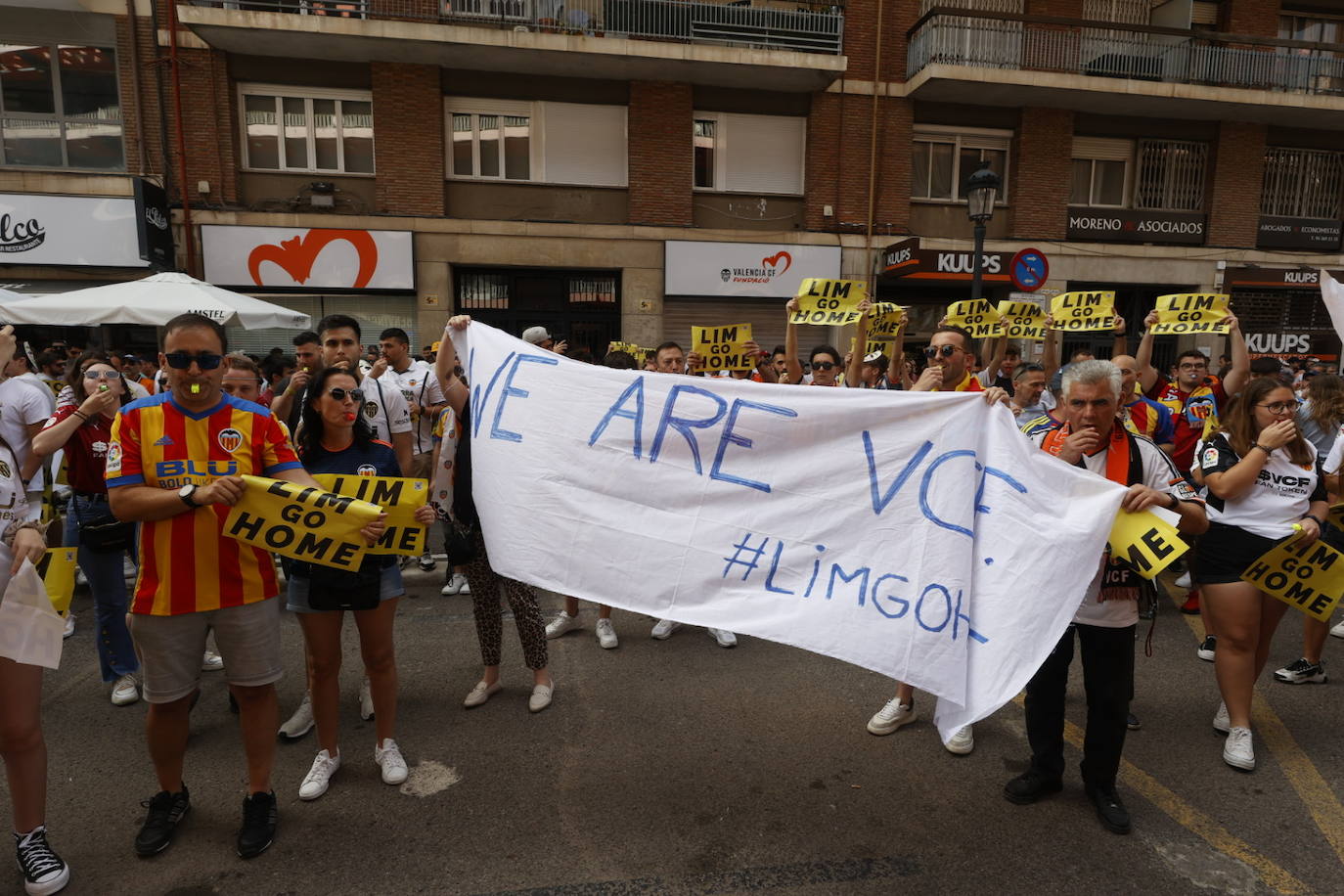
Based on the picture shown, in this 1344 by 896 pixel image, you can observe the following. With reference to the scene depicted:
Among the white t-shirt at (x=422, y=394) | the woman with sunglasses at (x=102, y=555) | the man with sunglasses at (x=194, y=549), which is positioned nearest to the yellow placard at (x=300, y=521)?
the man with sunglasses at (x=194, y=549)

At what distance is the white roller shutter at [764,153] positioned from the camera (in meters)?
15.6

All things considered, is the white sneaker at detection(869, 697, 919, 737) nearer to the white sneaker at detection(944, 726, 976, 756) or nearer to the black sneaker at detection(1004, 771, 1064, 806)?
the white sneaker at detection(944, 726, 976, 756)

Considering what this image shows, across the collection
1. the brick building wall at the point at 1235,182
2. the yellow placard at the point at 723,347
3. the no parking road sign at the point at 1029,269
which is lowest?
the yellow placard at the point at 723,347

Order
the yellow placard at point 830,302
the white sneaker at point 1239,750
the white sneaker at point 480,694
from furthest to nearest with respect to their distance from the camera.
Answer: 1. the yellow placard at point 830,302
2. the white sneaker at point 480,694
3. the white sneaker at point 1239,750

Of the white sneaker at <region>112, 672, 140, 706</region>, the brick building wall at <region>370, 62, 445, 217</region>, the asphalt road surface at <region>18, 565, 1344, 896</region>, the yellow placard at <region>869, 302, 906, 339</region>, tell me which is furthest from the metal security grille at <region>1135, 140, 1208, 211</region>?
the white sneaker at <region>112, 672, 140, 706</region>

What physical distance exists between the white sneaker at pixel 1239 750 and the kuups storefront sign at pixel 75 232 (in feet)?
51.3

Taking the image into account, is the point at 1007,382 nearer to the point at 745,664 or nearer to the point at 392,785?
the point at 745,664

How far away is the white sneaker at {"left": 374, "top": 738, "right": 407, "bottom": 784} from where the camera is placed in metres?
3.40

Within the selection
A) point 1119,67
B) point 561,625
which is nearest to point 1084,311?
point 561,625

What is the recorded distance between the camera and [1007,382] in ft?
29.5

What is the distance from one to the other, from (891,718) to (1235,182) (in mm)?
19010

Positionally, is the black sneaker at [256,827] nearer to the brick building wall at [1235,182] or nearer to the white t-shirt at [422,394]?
the white t-shirt at [422,394]

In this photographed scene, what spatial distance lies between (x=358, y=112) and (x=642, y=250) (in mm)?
6040

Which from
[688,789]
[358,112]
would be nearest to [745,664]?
[688,789]
